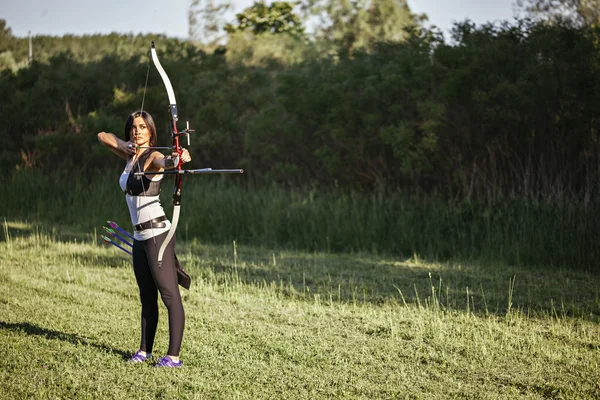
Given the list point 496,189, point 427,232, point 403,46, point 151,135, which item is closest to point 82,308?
point 151,135

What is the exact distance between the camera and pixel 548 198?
11.2 meters

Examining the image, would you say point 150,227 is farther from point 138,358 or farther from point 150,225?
point 138,358

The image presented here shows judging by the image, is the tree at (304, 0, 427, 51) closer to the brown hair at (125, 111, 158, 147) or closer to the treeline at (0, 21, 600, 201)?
the treeline at (0, 21, 600, 201)

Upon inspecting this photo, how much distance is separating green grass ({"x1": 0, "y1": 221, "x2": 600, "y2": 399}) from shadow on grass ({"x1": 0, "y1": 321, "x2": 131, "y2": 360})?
0.04 feet

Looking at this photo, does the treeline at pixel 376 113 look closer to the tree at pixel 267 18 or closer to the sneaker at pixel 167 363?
the sneaker at pixel 167 363

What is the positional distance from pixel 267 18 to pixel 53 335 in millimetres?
27827

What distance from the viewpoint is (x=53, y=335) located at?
5840mm

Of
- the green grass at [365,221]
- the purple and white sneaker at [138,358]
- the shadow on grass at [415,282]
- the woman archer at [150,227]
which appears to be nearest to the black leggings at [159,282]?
the woman archer at [150,227]

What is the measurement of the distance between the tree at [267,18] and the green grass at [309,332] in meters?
23.9

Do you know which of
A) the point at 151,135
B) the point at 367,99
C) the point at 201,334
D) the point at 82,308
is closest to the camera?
the point at 151,135

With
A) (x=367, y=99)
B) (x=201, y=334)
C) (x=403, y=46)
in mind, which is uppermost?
(x=403, y=46)

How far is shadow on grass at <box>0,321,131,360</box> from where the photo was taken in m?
5.45

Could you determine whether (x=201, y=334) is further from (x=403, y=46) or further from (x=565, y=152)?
(x=403, y=46)

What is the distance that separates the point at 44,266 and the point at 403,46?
939 centimetres
